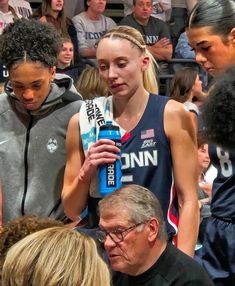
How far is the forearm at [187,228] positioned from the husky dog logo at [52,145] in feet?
2.33

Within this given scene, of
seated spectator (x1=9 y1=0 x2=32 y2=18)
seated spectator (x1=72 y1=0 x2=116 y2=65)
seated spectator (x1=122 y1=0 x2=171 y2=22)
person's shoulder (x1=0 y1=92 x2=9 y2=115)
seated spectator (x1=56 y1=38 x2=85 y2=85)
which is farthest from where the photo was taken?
seated spectator (x1=122 y1=0 x2=171 y2=22)

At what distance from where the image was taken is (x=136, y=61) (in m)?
2.90

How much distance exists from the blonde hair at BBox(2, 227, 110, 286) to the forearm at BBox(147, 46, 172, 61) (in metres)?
6.27

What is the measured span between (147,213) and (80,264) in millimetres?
788

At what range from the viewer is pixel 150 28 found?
824 centimetres

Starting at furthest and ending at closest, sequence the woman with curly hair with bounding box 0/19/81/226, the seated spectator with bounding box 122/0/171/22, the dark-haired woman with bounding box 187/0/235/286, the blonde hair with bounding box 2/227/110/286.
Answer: the seated spectator with bounding box 122/0/171/22 → the woman with curly hair with bounding box 0/19/81/226 → the dark-haired woman with bounding box 187/0/235/286 → the blonde hair with bounding box 2/227/110/286

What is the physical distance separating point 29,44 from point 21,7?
4791mm

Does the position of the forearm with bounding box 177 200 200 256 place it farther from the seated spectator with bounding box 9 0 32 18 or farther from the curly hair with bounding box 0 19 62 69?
the seated spectator with bounding box 9 0 32 18

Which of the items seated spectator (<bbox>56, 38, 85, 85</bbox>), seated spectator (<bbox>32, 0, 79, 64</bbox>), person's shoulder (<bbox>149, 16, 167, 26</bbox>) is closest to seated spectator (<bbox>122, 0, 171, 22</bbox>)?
person's shoulder (<bbox>149, 16, 167, 26</bbox>)

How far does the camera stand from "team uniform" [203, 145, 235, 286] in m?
2.73

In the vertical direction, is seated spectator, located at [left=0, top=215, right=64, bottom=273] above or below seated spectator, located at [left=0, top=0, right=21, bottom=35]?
below

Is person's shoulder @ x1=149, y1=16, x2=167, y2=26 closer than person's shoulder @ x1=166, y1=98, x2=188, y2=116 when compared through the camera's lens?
No

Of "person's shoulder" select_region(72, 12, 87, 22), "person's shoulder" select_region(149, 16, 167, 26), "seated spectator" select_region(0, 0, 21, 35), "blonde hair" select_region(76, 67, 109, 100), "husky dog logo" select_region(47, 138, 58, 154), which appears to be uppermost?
"seated spectator" select_region(0, 0, 21, 35)

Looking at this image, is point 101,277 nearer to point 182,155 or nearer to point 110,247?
point 110,247
